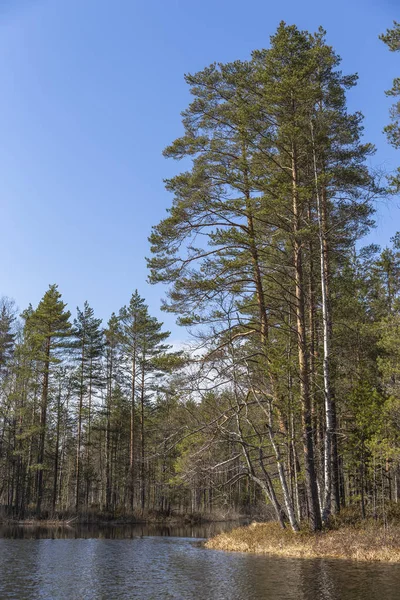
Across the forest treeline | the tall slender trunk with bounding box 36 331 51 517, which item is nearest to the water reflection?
the tall slender trunk with bounding box 36 331 51 517

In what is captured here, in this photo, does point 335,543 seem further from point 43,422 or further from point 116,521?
point 116,521

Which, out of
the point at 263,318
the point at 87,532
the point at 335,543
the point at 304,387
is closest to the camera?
the point at 335,543

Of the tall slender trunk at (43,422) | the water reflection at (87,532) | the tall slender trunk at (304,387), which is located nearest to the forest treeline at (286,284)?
the tall slender trunk at (304,387)

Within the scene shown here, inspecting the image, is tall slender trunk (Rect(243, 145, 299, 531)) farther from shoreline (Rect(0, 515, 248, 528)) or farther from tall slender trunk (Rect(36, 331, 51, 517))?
shoreline (Rect(0, 515, 248, 528))

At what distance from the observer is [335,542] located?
48.0 feet

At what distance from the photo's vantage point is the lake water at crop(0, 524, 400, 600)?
929cm

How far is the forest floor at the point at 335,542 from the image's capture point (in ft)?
44.8

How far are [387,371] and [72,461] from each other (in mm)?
44177

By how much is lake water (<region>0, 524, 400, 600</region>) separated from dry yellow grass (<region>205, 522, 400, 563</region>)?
806mm

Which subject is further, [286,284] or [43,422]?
[43,422]

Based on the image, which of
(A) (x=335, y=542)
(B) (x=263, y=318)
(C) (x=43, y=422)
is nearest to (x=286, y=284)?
(B) (x=263, y=318)

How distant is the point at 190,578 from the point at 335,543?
5112mm

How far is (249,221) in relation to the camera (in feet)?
66.4

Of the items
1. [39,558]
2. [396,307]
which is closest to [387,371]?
[396,307]
